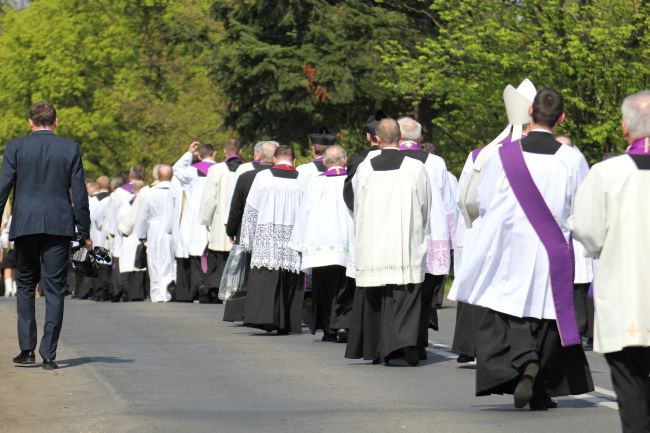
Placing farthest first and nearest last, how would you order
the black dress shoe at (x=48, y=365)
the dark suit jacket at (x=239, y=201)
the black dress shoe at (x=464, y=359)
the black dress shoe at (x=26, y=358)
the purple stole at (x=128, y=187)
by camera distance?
the purple stole at (x=128, y=187)
the dark suit jacket at (x=239, y=201)
the black dress shoe at (x=464, y=359)
the black dress shoe at (x=26, y=358)
the black dress shoe at (x=48, y=365)

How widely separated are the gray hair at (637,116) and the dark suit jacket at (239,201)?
32.6 feet

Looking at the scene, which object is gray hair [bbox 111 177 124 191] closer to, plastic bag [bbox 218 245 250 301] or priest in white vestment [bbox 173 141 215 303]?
priest in white vestment [bbox 173 141 215 303]

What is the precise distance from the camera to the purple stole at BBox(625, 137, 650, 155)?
8.00m

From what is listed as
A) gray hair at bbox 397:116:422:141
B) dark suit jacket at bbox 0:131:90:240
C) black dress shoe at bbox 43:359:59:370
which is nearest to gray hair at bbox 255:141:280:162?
gray hair at bbox 397:116:422:141

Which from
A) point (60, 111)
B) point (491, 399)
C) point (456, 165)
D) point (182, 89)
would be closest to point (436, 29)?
point (456, 165)

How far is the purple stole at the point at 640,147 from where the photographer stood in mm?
7996

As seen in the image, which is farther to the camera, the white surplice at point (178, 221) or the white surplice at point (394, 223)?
the white surplice at point (178, 221)

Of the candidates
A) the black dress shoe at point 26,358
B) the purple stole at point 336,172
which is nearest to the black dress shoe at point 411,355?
the black dress shoe at point 26,358

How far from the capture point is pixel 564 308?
10.1 meters

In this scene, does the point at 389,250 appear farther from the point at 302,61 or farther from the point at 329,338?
the point at 302,61

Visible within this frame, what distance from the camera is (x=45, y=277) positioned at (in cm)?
1246

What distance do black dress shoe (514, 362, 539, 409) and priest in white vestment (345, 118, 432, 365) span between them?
3.06m

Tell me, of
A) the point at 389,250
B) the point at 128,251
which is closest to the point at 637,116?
the point at 389,250

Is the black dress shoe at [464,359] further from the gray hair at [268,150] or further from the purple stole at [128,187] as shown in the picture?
the purple stole at [128,187]
